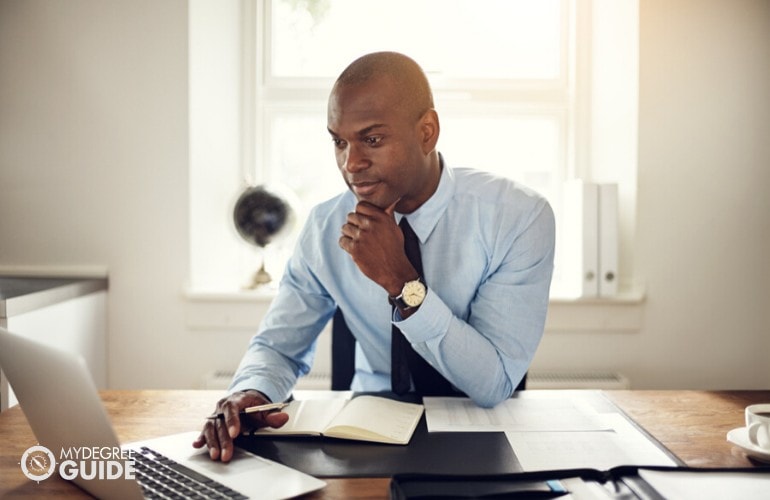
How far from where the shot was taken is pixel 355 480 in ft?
2.94

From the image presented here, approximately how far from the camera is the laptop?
732 mm

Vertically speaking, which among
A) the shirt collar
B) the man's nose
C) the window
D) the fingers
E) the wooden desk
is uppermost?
the window

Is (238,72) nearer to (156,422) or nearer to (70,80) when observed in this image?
(70,80)

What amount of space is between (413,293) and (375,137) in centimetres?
33

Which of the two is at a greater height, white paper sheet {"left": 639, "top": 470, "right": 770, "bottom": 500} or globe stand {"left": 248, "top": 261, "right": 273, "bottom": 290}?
globe stand {"left": 248, "top": 261, "right": 273, "bottom": 290}

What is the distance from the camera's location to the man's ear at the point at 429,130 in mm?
1430

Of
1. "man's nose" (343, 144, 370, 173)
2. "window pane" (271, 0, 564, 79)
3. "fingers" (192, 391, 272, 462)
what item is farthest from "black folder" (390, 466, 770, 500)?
"window pane" (271, 0, 564, 79)

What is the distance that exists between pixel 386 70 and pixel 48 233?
1725 millimetres

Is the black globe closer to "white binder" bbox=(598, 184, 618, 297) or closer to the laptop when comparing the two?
"white binder" bbox=(598, 184, 618, 297)

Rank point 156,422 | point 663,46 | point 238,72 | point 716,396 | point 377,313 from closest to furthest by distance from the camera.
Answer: point 156,422 < point 716,396 < point 377,313 < point 663,46 < point 238,72

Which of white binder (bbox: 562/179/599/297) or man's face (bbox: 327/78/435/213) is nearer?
man's face (bbox: 327/78/435/213)

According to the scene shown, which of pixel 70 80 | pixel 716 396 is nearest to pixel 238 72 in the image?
pixel 70 80

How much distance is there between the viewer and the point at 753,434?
3.24 ft

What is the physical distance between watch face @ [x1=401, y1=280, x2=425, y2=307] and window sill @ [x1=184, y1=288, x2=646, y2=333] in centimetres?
128
